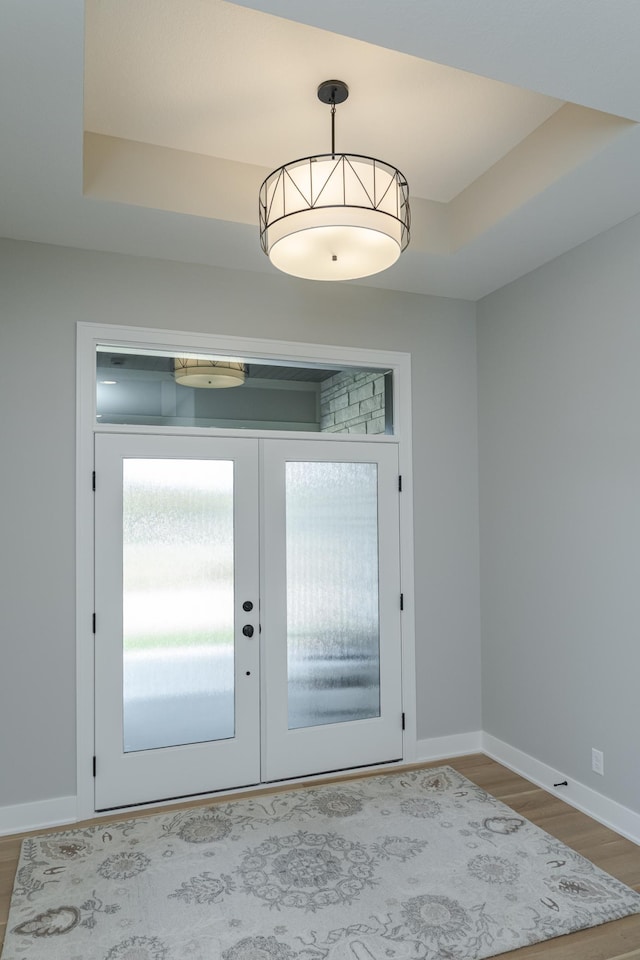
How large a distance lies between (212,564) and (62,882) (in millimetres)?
1509

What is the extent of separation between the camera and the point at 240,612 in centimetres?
356

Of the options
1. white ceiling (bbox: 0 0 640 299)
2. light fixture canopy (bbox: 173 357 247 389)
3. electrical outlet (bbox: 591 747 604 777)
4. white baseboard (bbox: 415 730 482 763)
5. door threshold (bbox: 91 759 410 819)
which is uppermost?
white ceiling (bbox: 0 0 640 299)

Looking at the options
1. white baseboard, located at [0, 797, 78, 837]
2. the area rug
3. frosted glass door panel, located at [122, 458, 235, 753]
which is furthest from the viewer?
frosted glass door panel, located at [122, 458, 235, 753]

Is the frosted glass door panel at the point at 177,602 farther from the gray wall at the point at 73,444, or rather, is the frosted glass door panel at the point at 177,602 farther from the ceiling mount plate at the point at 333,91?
the ceiling mount plate at the point at 333,91

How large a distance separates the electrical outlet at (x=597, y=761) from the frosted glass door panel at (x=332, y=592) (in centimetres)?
116

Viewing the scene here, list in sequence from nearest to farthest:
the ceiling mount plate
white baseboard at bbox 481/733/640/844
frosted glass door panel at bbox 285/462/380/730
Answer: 1. the ceiling mount plate
2. white baseboard at bbox 481/733/640/844
3. frosted glass door panel at bbox 285/462/380/730

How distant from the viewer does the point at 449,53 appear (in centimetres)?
201

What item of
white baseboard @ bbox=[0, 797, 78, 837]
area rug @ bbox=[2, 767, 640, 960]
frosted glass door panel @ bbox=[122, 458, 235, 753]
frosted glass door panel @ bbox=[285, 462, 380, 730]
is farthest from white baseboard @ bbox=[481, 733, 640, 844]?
white baseboard @ bbox=[0, 797, 78, 837]

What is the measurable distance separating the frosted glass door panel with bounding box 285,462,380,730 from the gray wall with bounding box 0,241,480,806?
33 cm

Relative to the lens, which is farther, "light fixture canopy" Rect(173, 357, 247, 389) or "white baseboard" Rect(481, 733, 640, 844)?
"light fixture canopy" Rect(173, 357, 247, 389)

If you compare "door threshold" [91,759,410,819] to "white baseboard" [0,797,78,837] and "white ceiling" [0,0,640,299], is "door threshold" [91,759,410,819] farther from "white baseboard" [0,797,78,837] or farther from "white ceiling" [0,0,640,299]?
"white ceiling" [0,0,640,299]

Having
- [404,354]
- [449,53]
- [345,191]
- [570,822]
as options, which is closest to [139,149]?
[345,191]

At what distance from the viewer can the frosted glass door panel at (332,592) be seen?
12.1 feet

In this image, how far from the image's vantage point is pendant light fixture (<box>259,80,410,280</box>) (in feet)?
7.13
